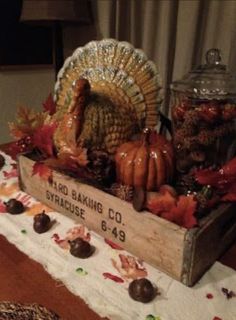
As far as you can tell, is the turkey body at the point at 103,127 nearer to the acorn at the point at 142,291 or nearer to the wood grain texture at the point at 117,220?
the wood grain texture at the point at 117,220

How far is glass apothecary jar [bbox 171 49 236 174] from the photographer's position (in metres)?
0.51

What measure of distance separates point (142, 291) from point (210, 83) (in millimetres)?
421

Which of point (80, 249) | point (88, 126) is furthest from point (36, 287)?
point (88, 126)

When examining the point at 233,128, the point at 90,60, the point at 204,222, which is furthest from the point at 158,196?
the point at 90,60

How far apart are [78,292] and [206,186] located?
0.80ft

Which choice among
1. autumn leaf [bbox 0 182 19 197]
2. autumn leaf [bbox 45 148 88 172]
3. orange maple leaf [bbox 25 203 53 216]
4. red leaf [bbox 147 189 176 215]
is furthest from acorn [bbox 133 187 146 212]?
autumn leaf [bbox 0 182 19 197]

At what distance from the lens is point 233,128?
54cm

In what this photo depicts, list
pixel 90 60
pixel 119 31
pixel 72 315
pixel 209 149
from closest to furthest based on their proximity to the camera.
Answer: pixel 72 315
pixel 209 149
pixel 90 60
pixel 119 31

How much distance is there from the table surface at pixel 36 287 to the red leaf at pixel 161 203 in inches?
5.5

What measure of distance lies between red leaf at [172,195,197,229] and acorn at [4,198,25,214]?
33 cm

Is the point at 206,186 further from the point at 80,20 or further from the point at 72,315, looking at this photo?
the point at 80,20

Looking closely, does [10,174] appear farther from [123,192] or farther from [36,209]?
[123,192]

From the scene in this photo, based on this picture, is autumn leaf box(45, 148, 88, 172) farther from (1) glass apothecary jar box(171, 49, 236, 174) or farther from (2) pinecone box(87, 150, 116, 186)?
(1) glass apothecary jar box(171, 49, 236, 174)

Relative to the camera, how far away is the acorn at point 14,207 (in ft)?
2.05
